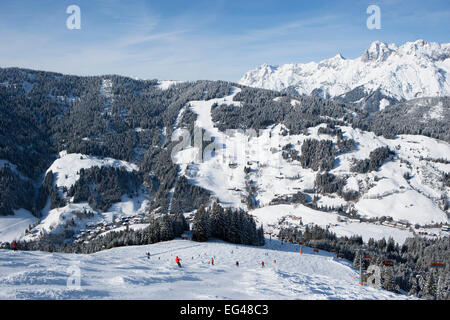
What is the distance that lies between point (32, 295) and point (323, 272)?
55164 millimetres

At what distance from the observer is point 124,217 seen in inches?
6432

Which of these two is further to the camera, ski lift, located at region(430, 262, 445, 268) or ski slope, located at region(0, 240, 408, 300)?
ski lift, located at region(430, 262, 445, 268)

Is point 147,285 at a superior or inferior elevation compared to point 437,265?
superior

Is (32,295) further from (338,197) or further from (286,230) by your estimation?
(338,197)

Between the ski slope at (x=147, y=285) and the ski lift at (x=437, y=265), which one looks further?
the ski lift at (x=437, y=265)

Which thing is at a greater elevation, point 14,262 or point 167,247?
point 14,262

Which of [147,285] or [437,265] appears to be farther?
[437,265]

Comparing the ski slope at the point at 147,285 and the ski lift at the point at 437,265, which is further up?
the ski slope at the point at 147,285

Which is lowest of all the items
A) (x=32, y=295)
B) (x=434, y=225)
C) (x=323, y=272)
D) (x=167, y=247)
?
(x=434, y=225)

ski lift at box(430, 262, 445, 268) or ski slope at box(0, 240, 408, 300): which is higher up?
ski slope at box(0, 240, 408, 300)
